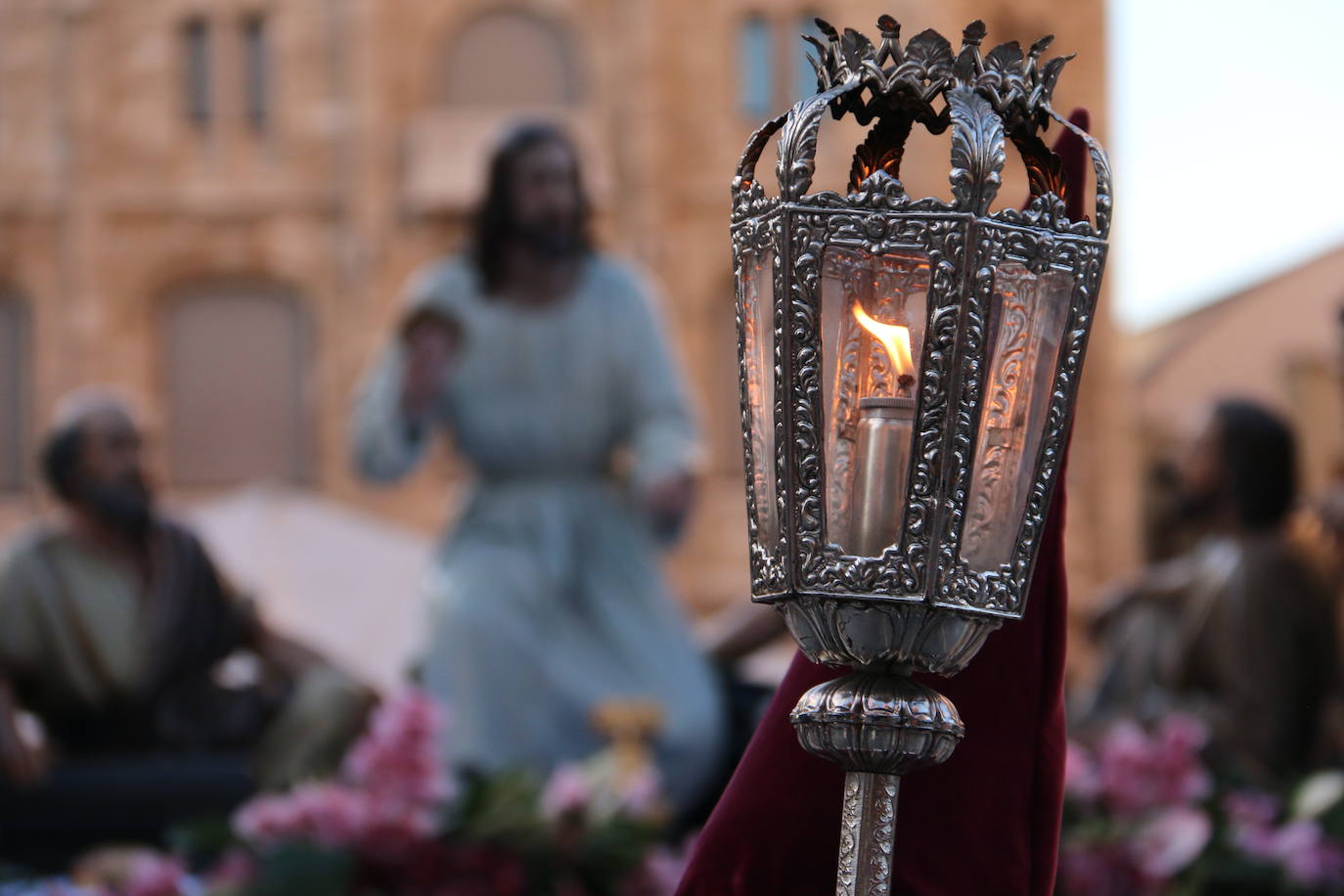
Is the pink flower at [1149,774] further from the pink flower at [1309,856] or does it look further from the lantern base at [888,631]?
the lantern base at [888,631]

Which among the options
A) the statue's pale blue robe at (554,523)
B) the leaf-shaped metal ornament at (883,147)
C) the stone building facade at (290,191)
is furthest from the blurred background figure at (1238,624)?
the stone building facade at (290,191)

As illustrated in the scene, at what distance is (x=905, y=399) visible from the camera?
4.65ft

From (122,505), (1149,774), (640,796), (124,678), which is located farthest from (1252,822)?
(122,505)

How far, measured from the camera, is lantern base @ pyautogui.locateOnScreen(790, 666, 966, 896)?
1.42 m

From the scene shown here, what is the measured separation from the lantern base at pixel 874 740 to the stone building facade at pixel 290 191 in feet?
84.0

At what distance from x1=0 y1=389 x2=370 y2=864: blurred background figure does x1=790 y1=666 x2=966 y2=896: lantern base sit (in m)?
4.53

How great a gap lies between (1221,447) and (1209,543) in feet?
1.27

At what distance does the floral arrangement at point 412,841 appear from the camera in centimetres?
383

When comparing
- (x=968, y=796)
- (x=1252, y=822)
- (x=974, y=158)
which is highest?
(x=974, y=158)

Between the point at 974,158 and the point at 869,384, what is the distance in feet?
0.47

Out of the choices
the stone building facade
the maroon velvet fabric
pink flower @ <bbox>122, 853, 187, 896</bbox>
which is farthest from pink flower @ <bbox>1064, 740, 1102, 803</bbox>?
the stone building facade

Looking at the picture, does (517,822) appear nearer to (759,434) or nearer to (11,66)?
(759,434)

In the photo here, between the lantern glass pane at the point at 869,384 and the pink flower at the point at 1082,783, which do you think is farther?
the pink flower at the point at 1082,783

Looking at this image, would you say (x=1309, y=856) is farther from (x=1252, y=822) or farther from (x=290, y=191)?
(x=290, y=191)
